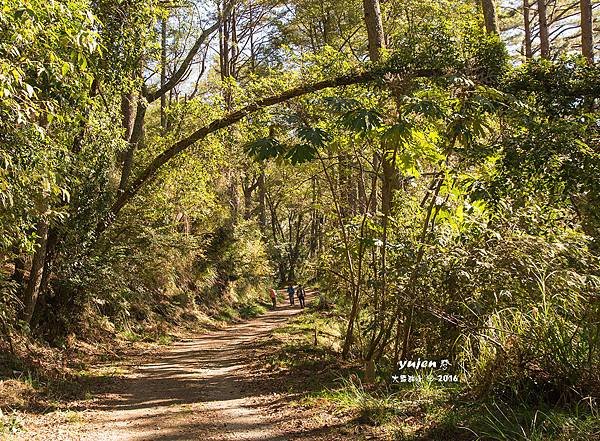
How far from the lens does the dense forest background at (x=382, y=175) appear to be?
4.37 metres

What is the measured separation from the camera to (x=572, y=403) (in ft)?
12.5

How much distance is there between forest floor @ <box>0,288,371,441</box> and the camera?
17.4 ft

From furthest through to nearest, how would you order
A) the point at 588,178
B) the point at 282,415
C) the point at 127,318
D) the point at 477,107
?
the point at 127,318, the point at 282,415, the point at 477,107, the point at 588,178

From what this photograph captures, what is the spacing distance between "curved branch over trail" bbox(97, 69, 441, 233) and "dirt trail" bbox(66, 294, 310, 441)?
11.9ft

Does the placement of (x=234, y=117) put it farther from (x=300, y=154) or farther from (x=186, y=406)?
(x=186, y=406)

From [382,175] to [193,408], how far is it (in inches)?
188

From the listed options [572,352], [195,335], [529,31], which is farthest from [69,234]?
[529,31]

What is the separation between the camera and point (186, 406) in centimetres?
650

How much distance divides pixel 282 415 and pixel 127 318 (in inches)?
317

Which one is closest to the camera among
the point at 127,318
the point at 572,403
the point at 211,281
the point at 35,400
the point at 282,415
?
the point at 572,403

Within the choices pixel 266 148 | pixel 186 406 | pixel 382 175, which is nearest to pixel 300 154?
pixel 266 148

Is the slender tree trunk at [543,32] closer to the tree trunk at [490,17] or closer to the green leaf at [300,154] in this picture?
the tree trunk at [490,17]

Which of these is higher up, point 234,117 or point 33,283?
point 234,117

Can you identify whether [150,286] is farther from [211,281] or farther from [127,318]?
[211,281]
